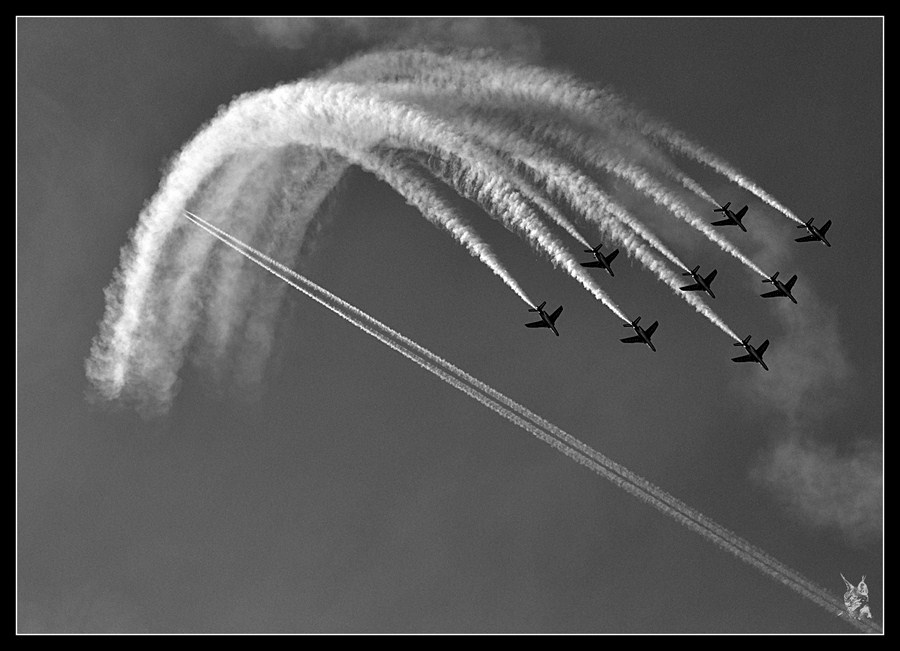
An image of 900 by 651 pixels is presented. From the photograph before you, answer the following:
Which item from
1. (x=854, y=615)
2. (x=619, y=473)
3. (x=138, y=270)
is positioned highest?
(x=138, y=270)

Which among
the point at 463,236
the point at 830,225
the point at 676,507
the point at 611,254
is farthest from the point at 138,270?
the point at 830,225

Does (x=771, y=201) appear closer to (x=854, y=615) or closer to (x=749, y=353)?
(x=749, y=353)

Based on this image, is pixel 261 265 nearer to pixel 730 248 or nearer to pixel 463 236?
pixel 463 236

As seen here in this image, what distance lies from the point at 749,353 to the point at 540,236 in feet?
66.6

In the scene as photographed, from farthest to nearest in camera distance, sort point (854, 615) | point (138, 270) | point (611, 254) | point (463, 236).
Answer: point (854, 615) < point (611, 254) < point (138, 270) < point (463, 236)

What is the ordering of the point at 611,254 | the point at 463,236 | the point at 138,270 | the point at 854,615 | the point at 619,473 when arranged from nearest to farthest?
the point at 463,236
the point at 138,270
the point at 611,254
the point at 619,473
the point at 854,615

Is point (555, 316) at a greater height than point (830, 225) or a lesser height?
lesser

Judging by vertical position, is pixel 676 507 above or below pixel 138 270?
below

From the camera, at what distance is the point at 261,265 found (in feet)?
189

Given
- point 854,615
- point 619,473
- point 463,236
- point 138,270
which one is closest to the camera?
point 463,236

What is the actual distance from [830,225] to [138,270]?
40414mm

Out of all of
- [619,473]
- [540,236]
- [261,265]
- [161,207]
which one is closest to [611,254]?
[540,236]

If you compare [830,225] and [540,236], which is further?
[830,225]

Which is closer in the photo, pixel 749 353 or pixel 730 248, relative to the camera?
pixel 730 248
